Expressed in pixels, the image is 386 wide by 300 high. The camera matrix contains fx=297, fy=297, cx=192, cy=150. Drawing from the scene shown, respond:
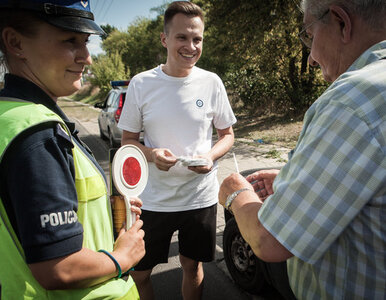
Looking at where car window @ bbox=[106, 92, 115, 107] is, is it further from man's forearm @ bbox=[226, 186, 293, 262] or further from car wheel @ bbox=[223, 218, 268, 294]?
man's forearm @ bbox=[226, 186, 293, 262]

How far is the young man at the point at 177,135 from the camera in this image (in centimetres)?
212

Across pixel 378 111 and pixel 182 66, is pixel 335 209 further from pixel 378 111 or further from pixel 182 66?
pixel 182 66

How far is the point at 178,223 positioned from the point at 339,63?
59.0 inches

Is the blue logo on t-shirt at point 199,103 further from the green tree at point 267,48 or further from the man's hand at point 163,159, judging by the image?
the green tree at point 267,48

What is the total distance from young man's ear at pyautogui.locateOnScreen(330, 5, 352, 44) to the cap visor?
0.92m

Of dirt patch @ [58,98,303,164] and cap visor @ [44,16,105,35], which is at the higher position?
cap visor @ [44,16,105,35]

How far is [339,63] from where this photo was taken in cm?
123

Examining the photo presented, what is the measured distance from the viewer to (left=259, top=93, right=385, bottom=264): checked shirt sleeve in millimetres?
926

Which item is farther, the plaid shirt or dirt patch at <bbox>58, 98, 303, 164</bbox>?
dirt patch at <bbox>58, 98, 303, 164</bbox>

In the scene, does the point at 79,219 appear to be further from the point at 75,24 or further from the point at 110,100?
the point at 110,100

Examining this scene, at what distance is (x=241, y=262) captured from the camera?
2.85 metres

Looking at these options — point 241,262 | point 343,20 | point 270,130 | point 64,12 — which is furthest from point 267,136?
point 64,12

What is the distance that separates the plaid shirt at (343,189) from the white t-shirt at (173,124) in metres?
1.08

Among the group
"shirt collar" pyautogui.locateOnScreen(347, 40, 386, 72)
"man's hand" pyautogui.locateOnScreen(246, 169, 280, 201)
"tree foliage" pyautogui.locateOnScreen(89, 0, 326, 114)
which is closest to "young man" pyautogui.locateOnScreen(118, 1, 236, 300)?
"man's hand" pyautogui.locateOnScreen(246, 169, 280, 201)
